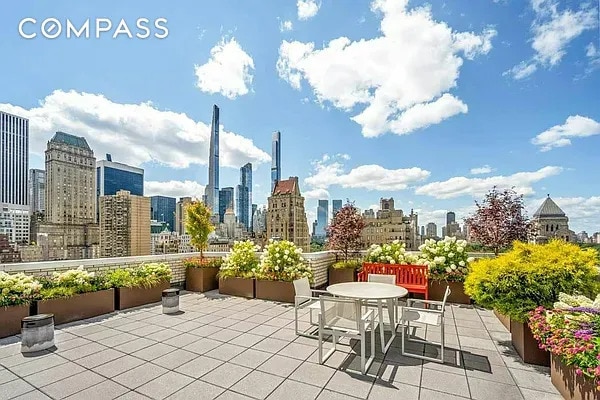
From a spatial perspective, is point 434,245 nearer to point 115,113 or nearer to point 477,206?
point 477,206

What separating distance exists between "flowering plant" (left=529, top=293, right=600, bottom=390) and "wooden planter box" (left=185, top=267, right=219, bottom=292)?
20.9ft

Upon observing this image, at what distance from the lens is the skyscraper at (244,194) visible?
12575 centimetres

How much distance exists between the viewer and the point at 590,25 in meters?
5.35

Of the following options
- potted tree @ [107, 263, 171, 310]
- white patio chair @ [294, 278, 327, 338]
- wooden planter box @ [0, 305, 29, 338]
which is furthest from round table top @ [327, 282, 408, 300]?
wooden planter box @ [0, 305, 29, 338]

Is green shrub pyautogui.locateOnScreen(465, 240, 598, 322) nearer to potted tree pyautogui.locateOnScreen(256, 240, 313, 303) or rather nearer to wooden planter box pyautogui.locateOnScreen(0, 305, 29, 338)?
potted tree pyautogui.locateOnScreen(256, 240, 313, 303)

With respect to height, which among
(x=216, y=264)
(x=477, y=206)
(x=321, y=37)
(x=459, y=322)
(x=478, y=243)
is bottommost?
(x=459, y=322)

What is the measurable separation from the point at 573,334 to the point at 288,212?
154 ft

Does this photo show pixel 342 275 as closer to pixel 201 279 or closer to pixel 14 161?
pixel 201 279

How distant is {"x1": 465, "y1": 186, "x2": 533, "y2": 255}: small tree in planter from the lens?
23.7 feet

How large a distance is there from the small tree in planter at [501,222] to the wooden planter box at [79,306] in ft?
27.6

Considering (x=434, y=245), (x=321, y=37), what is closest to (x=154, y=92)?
(x=321, y=37)

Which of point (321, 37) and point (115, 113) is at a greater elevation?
point (321, 37)

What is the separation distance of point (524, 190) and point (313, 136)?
7025 millimetres

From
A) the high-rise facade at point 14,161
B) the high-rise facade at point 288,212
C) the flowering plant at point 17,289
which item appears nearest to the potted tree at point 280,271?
the flowering plant at point 17,289
